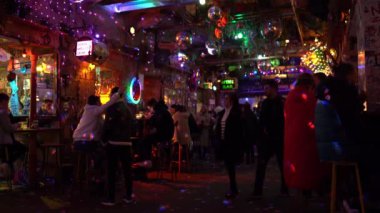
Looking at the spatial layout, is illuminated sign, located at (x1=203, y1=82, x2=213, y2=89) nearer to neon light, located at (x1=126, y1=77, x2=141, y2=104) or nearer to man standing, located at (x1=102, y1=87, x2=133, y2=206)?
neon light, located at (x1=126, y1=77, x2=141, y2=104)

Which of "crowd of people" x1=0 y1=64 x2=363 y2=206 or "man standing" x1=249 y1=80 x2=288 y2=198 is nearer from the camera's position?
"crowd of people" x1=0 y1=64 x2=363 y2=206

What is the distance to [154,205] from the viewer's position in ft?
23.2

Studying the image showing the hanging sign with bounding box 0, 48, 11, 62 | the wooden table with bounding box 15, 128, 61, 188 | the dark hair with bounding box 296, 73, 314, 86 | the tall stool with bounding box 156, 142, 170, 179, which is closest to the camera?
the dark hair with bounding box 296, 73, 314, 86

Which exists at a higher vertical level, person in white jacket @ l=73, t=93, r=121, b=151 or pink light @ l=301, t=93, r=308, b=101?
Result: pink light @ l=301, t=93, r=308, b=101

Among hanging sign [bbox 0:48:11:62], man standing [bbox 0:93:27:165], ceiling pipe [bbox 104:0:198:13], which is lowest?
man standing [bbox 0:93:27:165]

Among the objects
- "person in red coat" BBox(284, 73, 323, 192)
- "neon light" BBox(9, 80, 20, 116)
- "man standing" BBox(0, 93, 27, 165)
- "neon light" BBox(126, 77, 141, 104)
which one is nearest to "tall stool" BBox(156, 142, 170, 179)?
"neon light" BBox(126, 77, 141, 104)

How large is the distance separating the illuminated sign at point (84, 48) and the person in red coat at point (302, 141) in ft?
21.1

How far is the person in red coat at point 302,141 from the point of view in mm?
5371

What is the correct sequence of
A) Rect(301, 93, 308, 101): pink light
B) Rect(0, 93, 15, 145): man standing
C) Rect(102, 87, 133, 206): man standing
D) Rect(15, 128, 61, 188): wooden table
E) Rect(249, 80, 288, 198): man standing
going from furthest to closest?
Rect(15, 128, 61, 188): wooden table → Rect(0, 93, 15, 145): man standing → Rect(249, 80, 288, 198): man standing → Rect(102, 87, 133, 206): man standing → Rect(301, 93, 308, 101): pink light

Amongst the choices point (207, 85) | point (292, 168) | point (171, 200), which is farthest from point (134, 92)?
point (292, 168)

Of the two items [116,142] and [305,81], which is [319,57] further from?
[116,142]

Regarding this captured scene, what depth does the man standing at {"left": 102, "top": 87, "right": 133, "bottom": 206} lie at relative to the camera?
→ 23.1 ft

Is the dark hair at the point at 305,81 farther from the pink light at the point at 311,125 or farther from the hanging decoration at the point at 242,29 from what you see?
the hanging decoration at the point at 242,29

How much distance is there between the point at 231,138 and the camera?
295 inches
